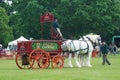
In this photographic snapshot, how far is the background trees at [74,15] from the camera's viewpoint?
70.5 meters

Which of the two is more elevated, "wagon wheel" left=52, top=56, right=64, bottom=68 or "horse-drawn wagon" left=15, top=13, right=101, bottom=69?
"horse-drawn wagon" left=15, top=13, right=101, bottom=69

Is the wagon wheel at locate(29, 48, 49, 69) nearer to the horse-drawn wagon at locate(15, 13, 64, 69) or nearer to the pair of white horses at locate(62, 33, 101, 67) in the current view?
the horse-drawn wagon at locate(15, 13, 64, 69)

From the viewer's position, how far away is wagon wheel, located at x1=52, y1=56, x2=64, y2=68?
28.5 metres

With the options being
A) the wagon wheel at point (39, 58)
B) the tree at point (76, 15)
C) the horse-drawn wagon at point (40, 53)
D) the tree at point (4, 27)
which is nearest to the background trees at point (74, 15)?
Answer: the tree at point (76, 15)

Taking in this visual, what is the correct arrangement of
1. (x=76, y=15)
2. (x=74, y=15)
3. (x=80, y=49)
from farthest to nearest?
(x=74, y=15), (x=76, y=15), (x=80, y=49)

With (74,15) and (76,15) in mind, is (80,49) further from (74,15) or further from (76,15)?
(74,15)

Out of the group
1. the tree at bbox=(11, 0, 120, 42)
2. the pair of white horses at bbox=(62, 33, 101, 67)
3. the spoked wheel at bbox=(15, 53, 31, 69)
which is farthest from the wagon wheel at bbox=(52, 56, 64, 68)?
the tree at bbox=(11, 0, 120, 42)

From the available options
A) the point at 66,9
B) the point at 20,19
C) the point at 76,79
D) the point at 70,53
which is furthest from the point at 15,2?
the point at 76,79

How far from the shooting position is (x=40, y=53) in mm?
28047

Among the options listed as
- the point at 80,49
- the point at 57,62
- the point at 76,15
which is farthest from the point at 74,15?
the point at 57,62

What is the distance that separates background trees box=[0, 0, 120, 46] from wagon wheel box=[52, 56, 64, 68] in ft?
133

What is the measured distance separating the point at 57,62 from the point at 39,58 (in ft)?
4.13

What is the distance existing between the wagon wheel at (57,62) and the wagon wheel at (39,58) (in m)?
0.56

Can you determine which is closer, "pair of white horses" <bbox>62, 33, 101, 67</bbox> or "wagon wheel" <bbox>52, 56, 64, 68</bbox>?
"wagon wheel" <bbox>52, 56, 64, 68</bbox>
